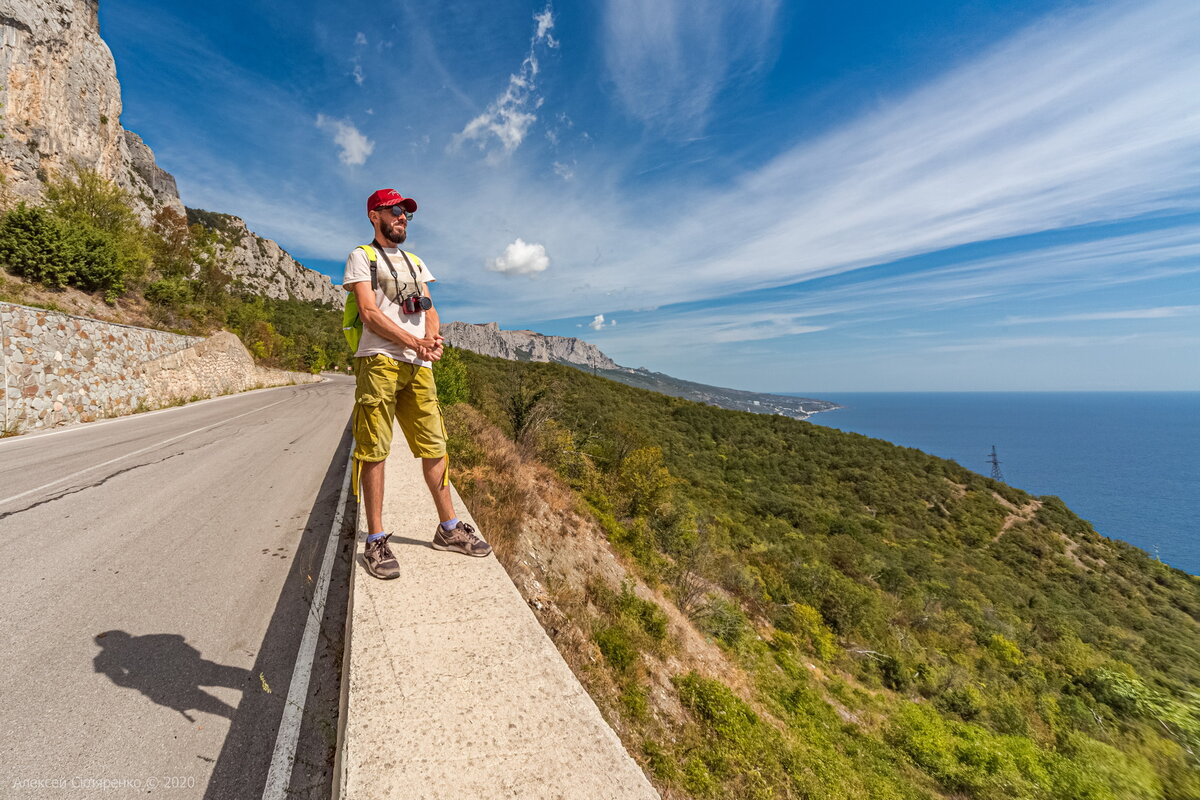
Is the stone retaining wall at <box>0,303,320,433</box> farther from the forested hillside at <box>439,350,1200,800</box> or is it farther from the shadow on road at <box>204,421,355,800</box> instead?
the shadow on road at <box>204,421,355,800</box>

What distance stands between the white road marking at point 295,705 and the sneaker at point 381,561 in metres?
0.51

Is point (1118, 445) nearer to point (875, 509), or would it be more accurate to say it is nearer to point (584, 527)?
point (875, 509)

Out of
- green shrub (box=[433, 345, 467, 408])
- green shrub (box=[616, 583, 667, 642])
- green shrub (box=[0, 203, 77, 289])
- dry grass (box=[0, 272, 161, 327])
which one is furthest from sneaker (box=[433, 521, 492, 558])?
green shrub (box=[0, 203, 77, 289])

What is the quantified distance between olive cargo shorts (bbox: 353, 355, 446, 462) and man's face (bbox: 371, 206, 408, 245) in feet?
2.82

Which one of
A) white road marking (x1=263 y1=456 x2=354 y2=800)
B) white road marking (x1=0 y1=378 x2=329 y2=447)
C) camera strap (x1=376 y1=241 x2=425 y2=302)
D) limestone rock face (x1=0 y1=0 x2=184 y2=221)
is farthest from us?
limestone rock face (x1=0 y1=0 x2=184 y2=221)

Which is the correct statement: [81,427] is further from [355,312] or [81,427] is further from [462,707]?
[462,707]

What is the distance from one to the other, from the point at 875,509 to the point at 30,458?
42.6 meters

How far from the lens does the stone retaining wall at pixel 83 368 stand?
797 centimetres

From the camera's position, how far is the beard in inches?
111

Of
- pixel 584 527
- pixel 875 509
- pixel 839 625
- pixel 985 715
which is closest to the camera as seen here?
pixel 584 527

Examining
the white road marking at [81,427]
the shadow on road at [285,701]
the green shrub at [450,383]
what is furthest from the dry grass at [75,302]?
the shadow on road at [285,701]

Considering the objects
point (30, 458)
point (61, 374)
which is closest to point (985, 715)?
point (30, 458)

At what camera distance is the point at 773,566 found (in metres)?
18.6

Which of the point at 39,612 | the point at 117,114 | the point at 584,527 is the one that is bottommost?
the point at 584,527
